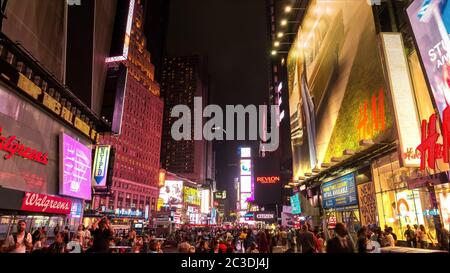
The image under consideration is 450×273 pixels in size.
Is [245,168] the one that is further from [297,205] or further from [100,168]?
[297,205]

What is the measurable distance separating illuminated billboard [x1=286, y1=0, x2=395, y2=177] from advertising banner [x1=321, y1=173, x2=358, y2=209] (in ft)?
6.44

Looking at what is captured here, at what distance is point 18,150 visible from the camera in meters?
20.7

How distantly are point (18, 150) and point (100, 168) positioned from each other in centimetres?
1567

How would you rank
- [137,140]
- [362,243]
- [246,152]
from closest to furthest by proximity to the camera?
[362,243]
[246,152]
[137,140]

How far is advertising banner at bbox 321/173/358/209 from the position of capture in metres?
19.9

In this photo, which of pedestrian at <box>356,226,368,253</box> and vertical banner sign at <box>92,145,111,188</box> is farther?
vertical banner sign at <box>92,145,111,188</box>

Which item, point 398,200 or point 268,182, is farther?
point 268,182

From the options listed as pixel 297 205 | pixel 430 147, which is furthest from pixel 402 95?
pixel 297 205

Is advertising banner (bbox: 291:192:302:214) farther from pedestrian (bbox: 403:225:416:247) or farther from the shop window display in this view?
pedestrian (bbox: 403:225:416:247)

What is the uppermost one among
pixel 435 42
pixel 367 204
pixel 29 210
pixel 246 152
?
pixel 246 152

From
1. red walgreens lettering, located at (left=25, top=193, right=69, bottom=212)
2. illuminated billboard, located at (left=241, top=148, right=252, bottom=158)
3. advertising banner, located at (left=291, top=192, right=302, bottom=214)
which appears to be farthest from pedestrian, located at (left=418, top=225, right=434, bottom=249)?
illuminated billboard, located at (left=241, top=148, right=252, bottom=158)

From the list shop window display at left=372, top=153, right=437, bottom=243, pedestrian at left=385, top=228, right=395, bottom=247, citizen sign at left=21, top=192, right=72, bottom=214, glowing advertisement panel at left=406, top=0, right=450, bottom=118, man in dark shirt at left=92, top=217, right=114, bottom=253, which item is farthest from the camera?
citizen sign at left=21, top=192, right=72, bottom=214

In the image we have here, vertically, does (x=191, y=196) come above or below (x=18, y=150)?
above

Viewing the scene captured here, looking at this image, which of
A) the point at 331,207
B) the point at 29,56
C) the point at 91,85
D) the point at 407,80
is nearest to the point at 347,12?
the point at 407,80
